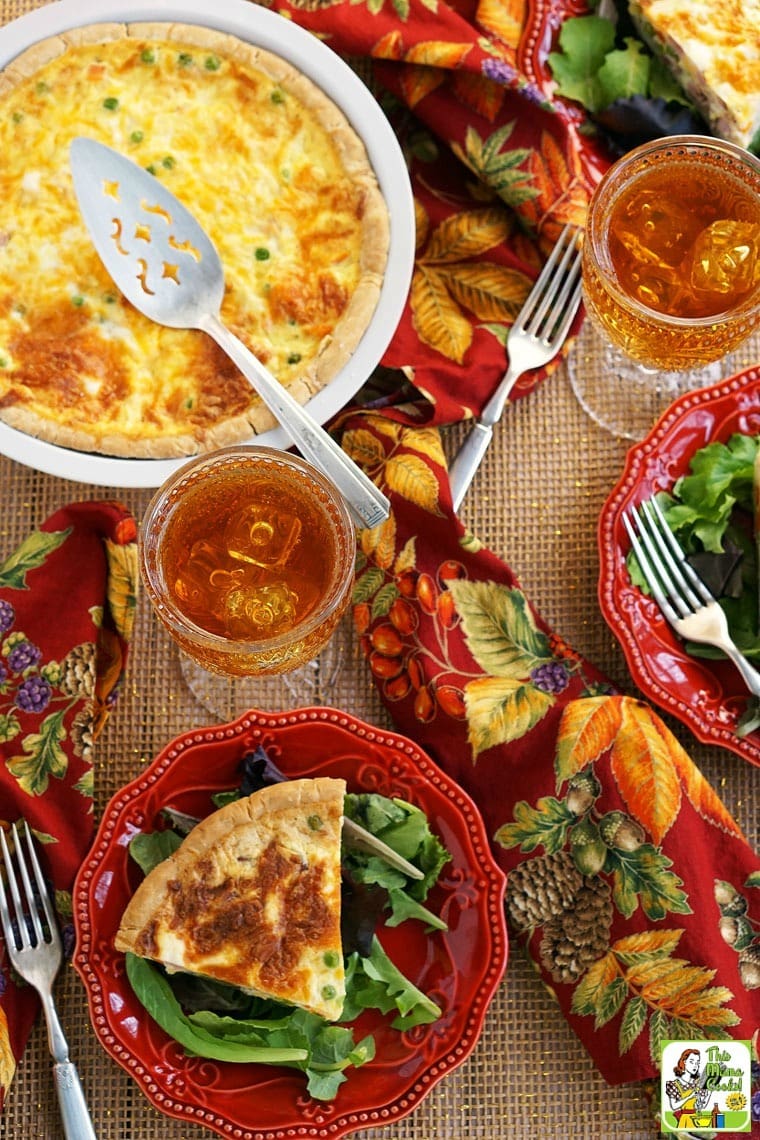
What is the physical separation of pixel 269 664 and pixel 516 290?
1092 millimetres

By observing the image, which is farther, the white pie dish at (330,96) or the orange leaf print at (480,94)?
the orange leaf print at (480,94)

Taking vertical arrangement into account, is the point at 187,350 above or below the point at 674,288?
below

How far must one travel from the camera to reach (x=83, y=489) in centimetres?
286

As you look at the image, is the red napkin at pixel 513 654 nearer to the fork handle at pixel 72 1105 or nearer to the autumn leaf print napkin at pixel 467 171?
the autumn leaf print napkin at pixel 467 171

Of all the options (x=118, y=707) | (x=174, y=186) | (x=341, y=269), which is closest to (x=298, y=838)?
(x=118, y=707)

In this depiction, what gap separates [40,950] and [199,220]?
1.57 metres

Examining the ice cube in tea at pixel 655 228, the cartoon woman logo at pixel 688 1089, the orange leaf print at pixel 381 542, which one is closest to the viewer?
the cartoon woman logo at pixel 688 1089

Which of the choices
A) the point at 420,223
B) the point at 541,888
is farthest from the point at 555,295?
the point at 541,888

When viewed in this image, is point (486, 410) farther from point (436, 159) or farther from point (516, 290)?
point (436, 159)

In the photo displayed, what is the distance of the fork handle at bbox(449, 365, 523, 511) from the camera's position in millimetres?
2842

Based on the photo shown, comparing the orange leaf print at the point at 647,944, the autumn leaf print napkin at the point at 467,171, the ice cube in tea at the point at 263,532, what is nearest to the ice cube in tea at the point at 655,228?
the autumn leaf print napkin at the point at 467,171

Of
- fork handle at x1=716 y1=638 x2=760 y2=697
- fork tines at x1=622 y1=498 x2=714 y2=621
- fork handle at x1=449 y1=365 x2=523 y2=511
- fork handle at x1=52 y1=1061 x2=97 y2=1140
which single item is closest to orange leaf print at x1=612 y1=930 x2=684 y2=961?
fork handle at x1=716 y1=638 x2=760 y2=697

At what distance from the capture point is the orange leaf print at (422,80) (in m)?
2.87

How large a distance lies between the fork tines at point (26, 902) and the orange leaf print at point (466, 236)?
1571 mm
